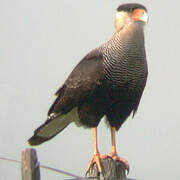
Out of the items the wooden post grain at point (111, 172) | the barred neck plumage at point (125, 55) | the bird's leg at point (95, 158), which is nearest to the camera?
the wooden post grain at point (111, 172)

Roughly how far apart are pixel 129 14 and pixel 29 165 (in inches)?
98.9

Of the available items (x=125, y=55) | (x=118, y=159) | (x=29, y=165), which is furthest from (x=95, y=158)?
(x=29, y=165)

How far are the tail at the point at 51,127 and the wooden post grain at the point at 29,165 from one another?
6.52 feet

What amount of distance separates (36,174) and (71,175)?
225 mm

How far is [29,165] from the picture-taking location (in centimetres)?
390

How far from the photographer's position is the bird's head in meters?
5.86

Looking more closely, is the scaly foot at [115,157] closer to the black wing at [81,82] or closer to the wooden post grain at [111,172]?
the wooden post grain at [111,172]

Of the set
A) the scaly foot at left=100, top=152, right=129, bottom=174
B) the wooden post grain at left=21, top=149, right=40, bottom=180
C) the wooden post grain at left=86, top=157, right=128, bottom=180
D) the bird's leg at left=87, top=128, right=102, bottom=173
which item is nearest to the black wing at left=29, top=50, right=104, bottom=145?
the bird's leg at left=87, top=128, right=102, bottom=173

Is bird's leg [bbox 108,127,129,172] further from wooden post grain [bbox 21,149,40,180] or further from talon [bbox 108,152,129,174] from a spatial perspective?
wooden post grain [bbox 21,149,40,180]

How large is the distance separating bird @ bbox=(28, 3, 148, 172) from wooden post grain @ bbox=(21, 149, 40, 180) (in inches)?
60.3

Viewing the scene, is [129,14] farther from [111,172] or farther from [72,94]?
[111,172]

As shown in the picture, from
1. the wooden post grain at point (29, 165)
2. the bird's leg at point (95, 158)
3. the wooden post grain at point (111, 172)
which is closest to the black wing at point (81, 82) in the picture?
the bird's leg at point (95, 158)

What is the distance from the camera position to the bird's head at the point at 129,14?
19.2 ft

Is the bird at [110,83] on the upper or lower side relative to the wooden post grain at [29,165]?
upper
